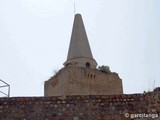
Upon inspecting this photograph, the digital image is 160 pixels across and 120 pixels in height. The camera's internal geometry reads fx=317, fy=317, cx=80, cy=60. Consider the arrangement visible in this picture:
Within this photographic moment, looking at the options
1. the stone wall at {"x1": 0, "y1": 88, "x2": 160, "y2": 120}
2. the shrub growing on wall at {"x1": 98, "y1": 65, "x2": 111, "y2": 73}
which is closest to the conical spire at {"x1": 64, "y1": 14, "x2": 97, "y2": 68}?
the shrub growing on wall at {"x1": 98, "y1": 65, "x2": 111, "y2": 73}

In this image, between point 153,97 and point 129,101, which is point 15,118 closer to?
point 129,101

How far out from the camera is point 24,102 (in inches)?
316

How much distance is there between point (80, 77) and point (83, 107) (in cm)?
2245

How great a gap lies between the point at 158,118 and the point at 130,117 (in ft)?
2.20

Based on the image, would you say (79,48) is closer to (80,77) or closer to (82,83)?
(80,77)

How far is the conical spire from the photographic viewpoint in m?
33.6

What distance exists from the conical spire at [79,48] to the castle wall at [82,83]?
2487 mm

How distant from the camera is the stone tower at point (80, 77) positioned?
29828 mm

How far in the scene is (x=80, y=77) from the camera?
30.4m

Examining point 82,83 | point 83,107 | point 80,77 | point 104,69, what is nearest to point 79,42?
point 104,69

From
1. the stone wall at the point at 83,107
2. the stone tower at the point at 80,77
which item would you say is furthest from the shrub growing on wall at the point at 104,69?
the stone wall at the point at 83,107

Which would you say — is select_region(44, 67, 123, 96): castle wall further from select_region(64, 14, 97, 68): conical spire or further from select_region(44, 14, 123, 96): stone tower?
select_region(64, 14, 97, 68): conical spire

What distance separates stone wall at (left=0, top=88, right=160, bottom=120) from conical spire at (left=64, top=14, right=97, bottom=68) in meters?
25.0

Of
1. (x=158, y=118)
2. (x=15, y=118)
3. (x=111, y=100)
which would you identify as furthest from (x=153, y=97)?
(x=15, y=118)
